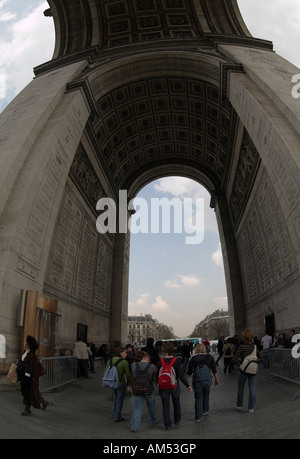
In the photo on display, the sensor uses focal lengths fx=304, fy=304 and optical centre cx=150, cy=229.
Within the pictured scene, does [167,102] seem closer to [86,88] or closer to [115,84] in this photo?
[115,84]

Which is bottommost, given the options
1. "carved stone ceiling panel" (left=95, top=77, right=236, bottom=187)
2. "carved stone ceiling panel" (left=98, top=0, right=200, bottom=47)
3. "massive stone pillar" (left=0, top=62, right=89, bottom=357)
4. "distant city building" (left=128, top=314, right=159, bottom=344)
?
"distant city building" (left=128, top=314, right=159, bottom=344)

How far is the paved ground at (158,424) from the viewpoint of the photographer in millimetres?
3887

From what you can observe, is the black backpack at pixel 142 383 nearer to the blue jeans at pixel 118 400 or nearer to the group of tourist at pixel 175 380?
the group of tourist at pixel 175 380

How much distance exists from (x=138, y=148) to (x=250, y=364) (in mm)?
18056

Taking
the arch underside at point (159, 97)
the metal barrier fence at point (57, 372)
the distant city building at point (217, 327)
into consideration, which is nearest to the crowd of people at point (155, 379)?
the metal barrier fence at point (57, 372)

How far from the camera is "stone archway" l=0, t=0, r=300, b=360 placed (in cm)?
905

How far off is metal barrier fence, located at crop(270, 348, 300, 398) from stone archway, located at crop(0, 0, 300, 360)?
9.41 ft

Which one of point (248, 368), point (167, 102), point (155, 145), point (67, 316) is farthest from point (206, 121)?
point (248, 368)

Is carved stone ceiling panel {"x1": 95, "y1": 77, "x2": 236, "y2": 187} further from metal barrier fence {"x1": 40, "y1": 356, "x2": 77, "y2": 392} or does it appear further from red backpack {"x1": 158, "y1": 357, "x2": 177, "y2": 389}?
red backpack {"x1": 158, "y1": 357, "x2": 177, "y2": 389}

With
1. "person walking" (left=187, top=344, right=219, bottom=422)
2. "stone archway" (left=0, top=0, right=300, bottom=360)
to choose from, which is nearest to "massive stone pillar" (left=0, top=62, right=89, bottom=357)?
"stone archway" (left=0, top=0, right=300, bottom=360)

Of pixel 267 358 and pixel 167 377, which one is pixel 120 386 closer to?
pixel 167 377

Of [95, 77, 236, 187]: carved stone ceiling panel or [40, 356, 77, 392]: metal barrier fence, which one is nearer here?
[40, 356, 77, 392]: metal barrier fence

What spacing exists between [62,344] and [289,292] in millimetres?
8686

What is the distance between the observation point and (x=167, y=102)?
18391mm
